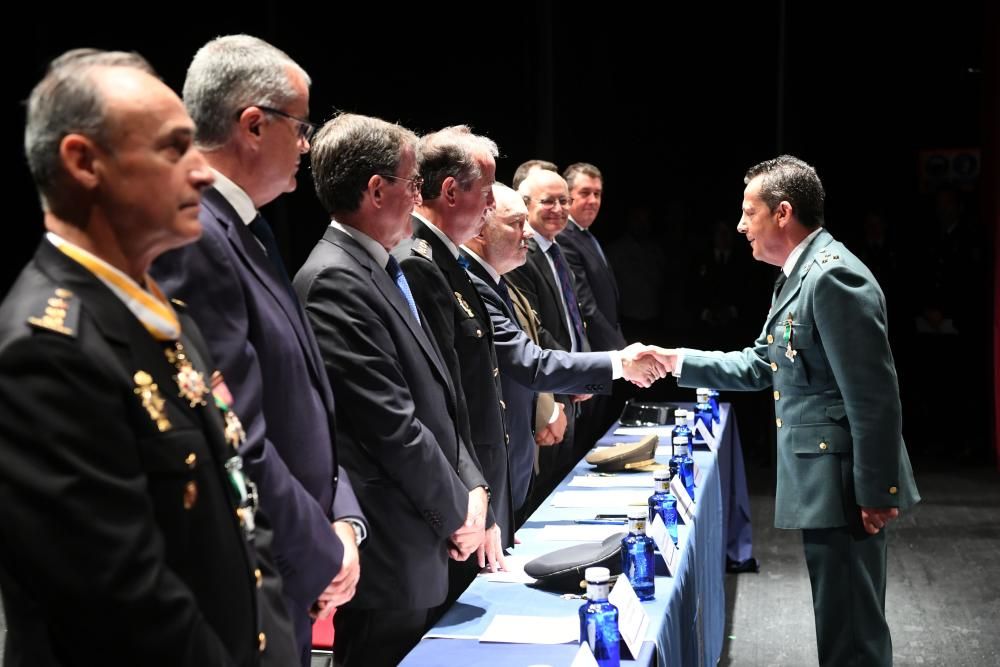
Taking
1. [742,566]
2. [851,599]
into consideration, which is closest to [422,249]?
[851,599]

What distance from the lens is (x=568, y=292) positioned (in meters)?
5.13

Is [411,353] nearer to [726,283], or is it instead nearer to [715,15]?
[726,283]

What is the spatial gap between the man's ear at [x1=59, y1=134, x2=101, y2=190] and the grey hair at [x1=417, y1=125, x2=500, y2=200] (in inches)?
69.0

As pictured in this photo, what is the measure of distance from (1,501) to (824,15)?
25.3 feet

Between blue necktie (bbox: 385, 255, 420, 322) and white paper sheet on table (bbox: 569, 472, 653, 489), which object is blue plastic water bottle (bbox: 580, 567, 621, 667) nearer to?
blue necktie (bbox: 385, 255, 420, 322)

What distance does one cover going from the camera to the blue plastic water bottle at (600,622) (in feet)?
5.80

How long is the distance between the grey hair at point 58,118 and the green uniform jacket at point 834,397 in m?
2.03

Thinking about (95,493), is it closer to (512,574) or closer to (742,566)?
(512,574)

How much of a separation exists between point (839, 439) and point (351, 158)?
144 cm

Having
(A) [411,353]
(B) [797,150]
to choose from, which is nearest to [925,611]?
(A) [411,353]

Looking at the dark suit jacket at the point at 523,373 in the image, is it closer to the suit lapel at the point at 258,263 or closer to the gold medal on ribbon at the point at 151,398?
the suit lapel at the point at 258,263

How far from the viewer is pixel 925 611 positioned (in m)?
4.04

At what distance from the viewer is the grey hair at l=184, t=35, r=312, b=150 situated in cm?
173

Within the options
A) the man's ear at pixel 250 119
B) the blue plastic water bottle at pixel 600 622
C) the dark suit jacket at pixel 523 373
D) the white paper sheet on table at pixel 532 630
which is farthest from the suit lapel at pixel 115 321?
the dark suit jacket at pixel 523 373
